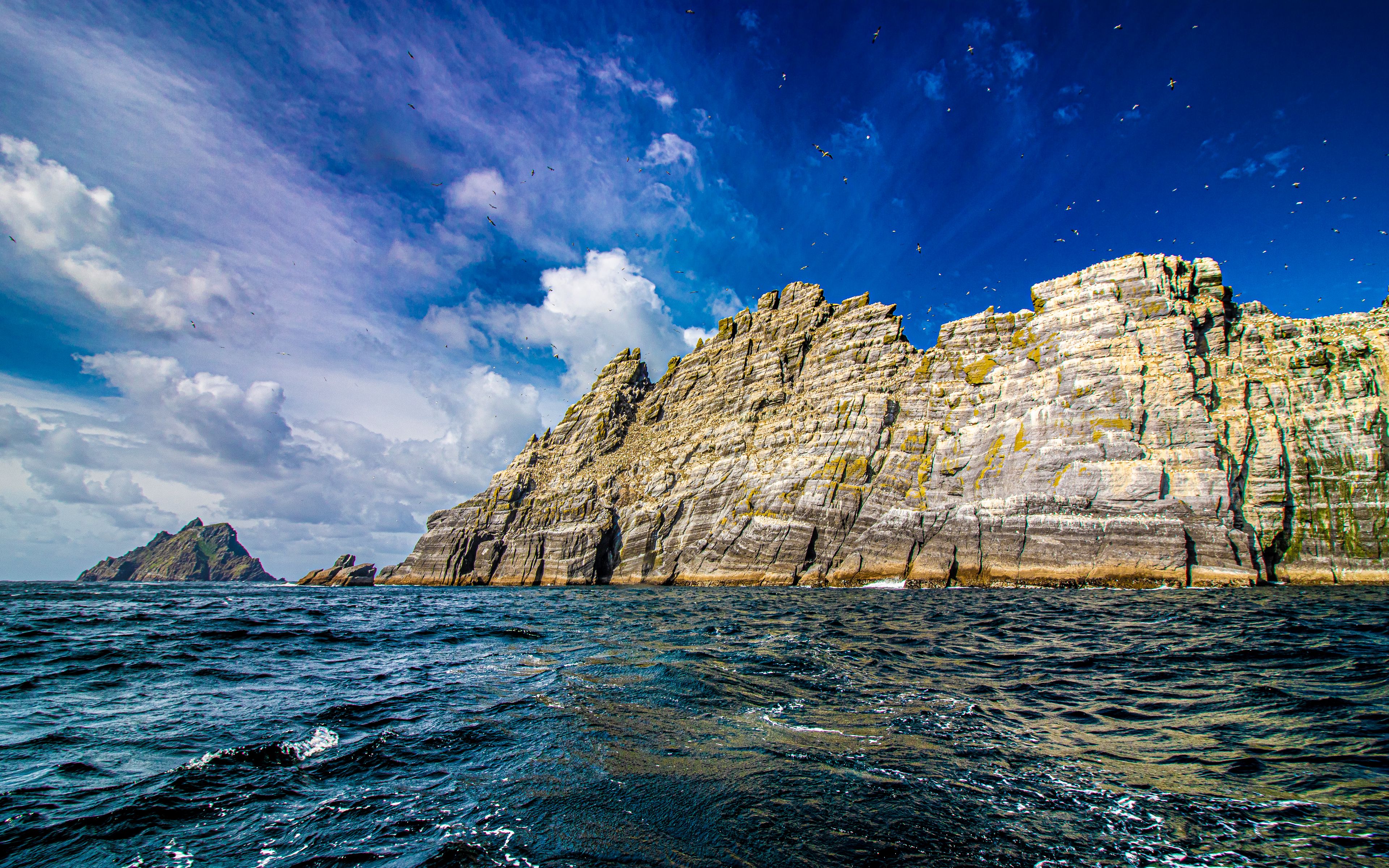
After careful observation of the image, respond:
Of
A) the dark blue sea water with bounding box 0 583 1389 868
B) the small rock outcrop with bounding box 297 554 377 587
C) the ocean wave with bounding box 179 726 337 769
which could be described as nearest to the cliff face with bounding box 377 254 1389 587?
the small rock outcrop with bounding box 297 554 377 587

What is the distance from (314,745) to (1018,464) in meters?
55.0

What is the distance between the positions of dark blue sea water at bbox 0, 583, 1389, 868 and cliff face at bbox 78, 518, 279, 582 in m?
208

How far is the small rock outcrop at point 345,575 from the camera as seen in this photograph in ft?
283

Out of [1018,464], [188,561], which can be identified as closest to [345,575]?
[1018,464]

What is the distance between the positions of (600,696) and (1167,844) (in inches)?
315

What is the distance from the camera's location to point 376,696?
1002 cm

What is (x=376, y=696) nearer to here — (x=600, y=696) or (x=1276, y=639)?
(x=600, y=696)

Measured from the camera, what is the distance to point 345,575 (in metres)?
86.5

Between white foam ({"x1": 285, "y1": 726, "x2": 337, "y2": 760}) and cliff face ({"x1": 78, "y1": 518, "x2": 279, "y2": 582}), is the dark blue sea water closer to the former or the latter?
white foam ({"x1": 285, "y1": 726, "x2": 337, "y2": 760})

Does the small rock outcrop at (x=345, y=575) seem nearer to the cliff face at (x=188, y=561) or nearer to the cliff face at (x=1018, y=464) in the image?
the cliff face at (x=1018, y=464)

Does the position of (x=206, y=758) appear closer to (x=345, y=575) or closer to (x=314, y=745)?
(x=314, y=745)

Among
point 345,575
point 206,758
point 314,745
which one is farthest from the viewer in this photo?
point 345,575

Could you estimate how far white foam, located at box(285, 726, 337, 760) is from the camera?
7102 mm

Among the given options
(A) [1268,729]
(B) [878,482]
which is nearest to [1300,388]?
(B) [878,482]
